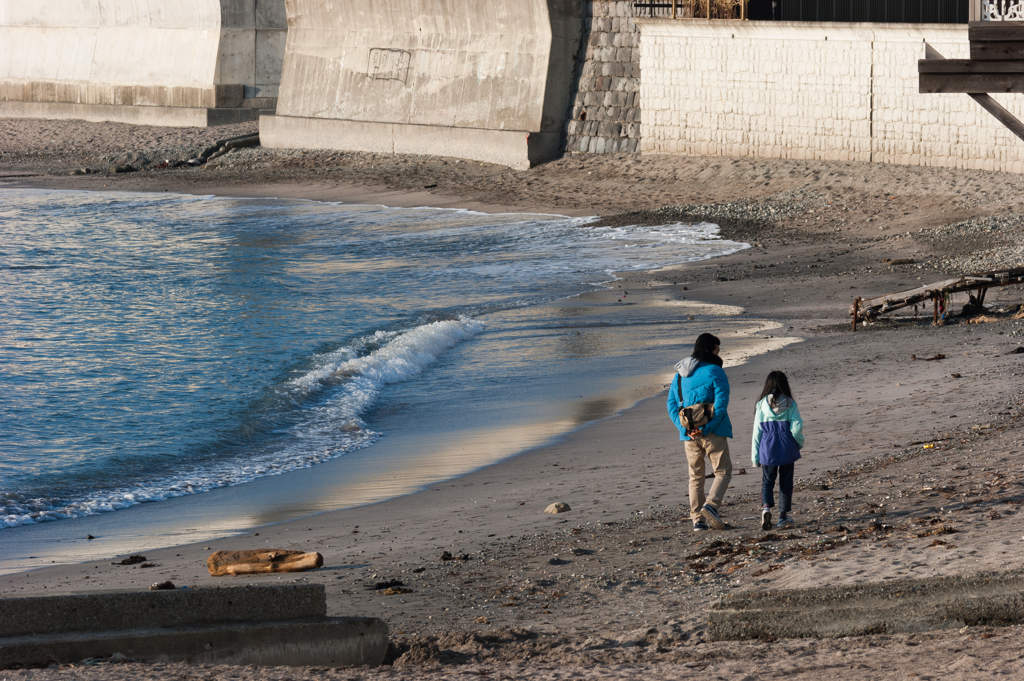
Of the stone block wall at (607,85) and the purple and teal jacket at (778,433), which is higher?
the stone block wall at (607,85)

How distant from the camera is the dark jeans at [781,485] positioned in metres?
7.79

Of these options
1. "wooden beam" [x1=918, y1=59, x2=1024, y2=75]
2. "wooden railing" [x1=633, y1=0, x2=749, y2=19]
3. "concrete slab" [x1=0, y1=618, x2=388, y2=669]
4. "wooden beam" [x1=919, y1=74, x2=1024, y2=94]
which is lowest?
"concrete slab" [x1=0, y1=618, x2=388, y2=669]

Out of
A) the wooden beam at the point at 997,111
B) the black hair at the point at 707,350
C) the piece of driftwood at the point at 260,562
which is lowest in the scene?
the piece of driftwood at the point at 260,562

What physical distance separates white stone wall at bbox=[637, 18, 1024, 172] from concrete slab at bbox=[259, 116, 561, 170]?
10.9 feet

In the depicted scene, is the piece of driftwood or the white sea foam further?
the white sea foam

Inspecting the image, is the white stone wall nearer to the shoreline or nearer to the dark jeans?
the shoreline

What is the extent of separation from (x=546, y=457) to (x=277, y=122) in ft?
103

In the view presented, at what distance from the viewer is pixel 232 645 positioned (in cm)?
594

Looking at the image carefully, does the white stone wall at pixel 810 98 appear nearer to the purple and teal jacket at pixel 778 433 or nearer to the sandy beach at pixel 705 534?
the sandy beach at pixel 705 534

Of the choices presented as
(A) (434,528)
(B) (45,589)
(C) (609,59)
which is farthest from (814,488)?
(C) (609,59)

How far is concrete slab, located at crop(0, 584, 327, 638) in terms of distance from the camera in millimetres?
5980

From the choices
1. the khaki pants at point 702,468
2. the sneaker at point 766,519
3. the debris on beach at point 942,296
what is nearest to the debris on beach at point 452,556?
the khaki pants at point 702,468

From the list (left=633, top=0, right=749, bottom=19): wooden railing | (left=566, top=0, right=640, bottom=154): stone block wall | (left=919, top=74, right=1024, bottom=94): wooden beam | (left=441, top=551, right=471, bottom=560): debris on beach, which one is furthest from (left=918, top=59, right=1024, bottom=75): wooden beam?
(left=566, top=0, right=640, bottom=154): stone block wall

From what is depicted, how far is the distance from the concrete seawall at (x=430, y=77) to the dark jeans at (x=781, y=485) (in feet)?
84.9
